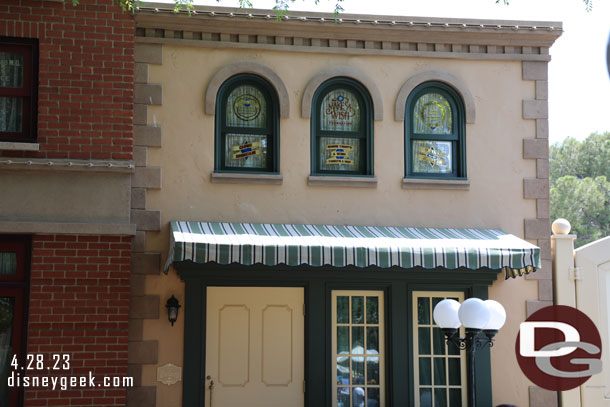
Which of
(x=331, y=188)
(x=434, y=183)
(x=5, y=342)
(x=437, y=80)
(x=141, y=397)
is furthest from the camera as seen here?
(x=437, y=80)

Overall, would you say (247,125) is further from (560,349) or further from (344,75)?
(560,349)

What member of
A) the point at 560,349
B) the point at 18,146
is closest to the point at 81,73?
the point at 18,146

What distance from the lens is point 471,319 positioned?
282 inches

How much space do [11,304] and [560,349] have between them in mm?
7557

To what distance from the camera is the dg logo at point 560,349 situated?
1077cm

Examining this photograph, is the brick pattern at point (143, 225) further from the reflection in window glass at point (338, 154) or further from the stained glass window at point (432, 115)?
the stained glass window at point (432, 115)

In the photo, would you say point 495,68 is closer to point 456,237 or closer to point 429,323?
point 456,237

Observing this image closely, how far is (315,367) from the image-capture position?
1041cm

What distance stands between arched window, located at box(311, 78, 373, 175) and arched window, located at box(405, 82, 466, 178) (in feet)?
2.09

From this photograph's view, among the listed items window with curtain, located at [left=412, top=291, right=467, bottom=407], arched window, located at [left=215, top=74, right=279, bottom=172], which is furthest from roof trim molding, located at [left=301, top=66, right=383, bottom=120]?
window with curtain, located at [left=412, top=291, right=467, bottom=407]

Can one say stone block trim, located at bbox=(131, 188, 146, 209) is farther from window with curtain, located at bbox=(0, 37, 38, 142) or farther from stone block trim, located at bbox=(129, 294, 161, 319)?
window with curtain, located at bbox=(0, 37, 38, 142)

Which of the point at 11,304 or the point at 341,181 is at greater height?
the point at 341,181

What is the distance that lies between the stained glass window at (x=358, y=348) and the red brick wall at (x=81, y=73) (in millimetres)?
3755

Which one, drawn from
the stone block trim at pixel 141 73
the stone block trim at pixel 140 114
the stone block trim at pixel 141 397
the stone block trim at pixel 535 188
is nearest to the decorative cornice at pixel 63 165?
the stone block trim at pixel 140 114
